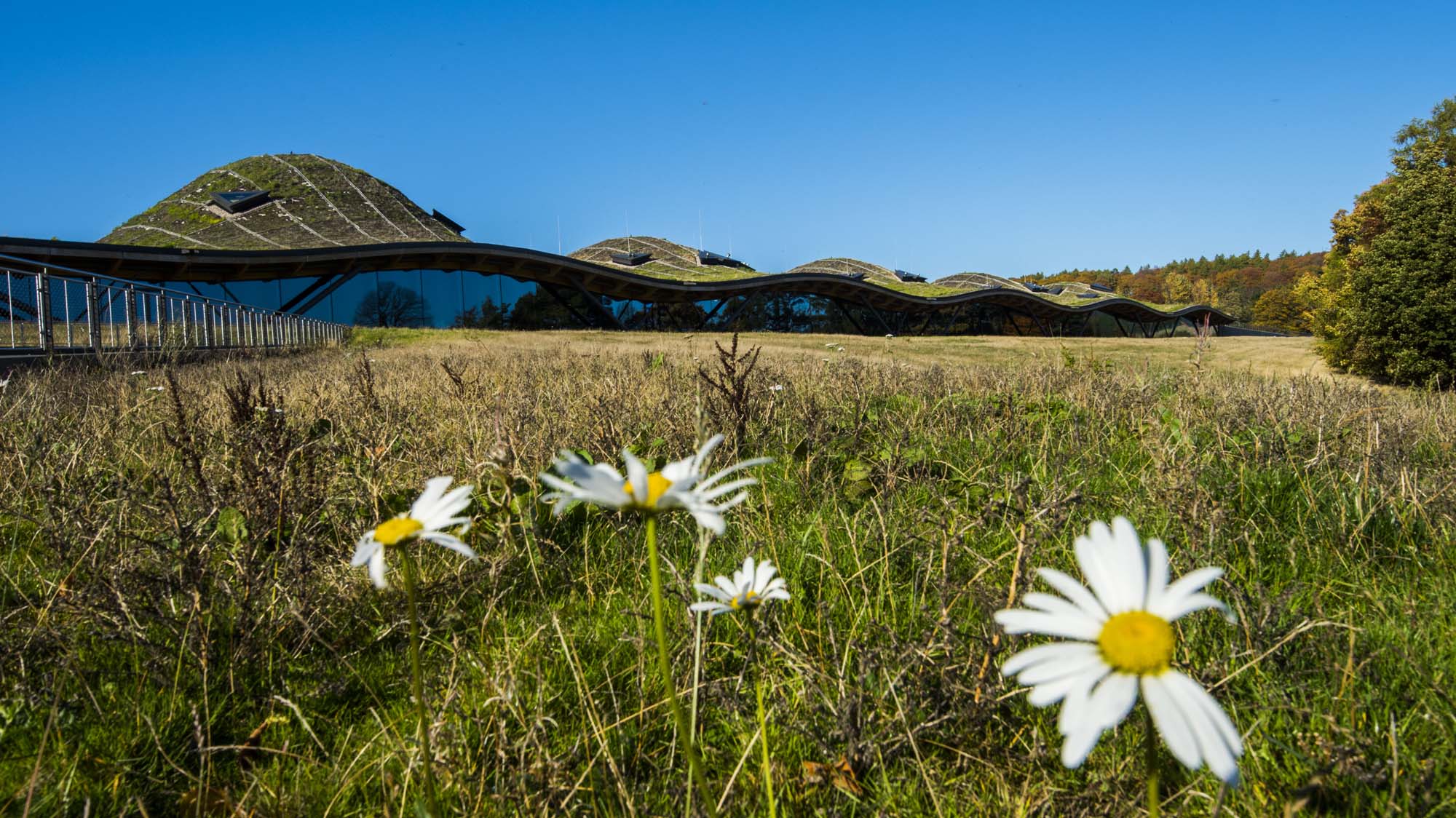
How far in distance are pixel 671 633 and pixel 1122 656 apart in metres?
1.34

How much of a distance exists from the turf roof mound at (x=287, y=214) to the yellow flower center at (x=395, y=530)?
35.4 meters

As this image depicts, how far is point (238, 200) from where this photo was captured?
39438mm

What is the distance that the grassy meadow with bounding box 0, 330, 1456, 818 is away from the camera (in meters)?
1.30

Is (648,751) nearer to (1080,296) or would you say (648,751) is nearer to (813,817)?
(813,817)

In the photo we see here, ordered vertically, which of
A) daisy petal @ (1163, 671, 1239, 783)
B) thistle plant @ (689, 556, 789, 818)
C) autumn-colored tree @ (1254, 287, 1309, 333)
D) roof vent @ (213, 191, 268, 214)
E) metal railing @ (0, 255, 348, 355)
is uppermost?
roof vent @ (213, 191, 268, 214)

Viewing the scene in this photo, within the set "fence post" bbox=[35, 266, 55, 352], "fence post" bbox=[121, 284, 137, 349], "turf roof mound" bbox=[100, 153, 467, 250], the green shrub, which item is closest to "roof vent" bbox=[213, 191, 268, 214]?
"turf roof mound" bbox=[100, 153, 467, 250]

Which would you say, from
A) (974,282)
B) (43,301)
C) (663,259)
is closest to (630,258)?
(663,259)

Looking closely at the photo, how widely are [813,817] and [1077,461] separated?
2.28 metres

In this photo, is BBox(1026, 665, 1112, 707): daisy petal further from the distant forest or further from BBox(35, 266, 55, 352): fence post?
the distant forest

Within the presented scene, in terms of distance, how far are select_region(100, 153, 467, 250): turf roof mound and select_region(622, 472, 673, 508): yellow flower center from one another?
117 feet

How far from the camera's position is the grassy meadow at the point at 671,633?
1.30 metres

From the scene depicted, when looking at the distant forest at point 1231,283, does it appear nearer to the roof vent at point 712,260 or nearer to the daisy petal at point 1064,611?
the roof vent at point 712,260

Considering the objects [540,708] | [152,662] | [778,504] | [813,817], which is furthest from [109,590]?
[778,504]

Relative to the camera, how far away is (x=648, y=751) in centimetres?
146
